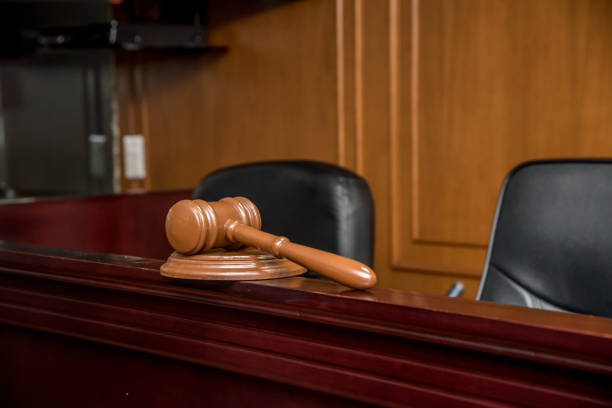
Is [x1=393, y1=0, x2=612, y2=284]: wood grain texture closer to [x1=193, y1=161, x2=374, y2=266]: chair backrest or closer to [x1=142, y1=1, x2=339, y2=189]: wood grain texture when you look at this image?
[x1=142, y1=1, x2=339, y2=189]: wood grain texture

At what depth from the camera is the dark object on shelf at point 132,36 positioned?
3504mm

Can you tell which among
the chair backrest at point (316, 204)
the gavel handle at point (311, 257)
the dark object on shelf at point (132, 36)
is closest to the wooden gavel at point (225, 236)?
the gavel handle at point (311, 257)

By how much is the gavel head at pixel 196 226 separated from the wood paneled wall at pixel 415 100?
6.56ft

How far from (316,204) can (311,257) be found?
790 mm

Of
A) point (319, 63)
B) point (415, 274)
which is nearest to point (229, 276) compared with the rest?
point (415, 274)

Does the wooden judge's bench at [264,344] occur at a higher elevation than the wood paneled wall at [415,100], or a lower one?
lower

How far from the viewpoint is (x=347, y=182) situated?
1505 millimetres

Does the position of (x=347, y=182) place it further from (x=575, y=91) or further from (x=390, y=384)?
(x=575, y=91)

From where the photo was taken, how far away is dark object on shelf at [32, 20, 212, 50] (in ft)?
11.5

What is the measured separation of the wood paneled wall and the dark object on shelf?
17 centimetres

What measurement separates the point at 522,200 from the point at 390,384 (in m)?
0.81

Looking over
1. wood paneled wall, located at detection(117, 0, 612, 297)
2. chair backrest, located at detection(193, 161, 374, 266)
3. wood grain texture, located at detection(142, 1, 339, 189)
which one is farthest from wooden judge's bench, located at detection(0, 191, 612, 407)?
wood grain texture, located at detection(142, 1, 339, 189)

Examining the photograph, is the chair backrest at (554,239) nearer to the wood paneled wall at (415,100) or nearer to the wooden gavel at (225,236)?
the wooden gavel at (225,236)

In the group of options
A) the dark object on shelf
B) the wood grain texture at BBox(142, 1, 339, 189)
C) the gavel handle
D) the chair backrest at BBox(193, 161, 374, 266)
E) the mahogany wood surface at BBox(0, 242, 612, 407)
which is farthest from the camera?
the dark object on shelf
